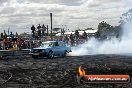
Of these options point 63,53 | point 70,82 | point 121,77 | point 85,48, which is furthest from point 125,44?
point 121,77

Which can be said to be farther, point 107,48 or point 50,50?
point 107,48

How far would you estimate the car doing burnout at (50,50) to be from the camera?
108 ft

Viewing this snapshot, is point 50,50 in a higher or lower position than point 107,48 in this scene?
higher

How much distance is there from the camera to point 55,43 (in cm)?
3431

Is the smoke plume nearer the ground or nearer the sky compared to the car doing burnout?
nearer the ground

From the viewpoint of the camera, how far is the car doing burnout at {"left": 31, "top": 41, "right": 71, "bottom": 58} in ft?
108

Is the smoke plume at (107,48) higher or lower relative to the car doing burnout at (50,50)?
lower

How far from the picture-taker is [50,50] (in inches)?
1310

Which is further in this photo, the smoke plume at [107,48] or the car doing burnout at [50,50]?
the smoke plume at [107,48]

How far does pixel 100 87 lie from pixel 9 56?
2246cm

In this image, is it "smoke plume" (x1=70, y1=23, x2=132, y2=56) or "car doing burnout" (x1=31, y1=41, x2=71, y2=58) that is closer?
"car doing burnout" (x1=31, y1=41, x2=71, y2=58)

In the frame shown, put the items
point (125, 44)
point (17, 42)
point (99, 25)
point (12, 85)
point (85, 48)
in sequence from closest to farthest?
point (12, 85)
point (17, 42)
point (85, 48)
point (125, 44)
point (99, 25)

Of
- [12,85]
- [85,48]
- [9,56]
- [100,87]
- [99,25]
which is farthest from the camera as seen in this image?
[99,25]

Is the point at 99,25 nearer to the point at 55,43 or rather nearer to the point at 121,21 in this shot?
the point at 121,21
